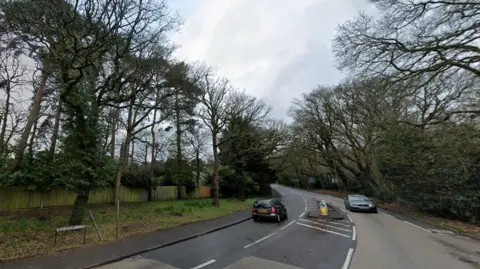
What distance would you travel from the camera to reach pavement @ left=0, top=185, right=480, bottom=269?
284 inches

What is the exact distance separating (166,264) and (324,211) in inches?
555

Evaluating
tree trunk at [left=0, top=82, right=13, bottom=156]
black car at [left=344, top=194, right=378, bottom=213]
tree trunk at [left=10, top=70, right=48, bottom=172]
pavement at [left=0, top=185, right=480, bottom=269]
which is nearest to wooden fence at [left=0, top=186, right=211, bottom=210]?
tree trunk at [left=10, top=70, right=48, bottom=172]

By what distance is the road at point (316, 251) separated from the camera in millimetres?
7223

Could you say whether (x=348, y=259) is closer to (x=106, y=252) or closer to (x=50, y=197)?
(x=106, y=252)

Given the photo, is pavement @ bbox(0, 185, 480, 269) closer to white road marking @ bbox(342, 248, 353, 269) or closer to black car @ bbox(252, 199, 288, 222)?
white road marking @ bbox(342, 248, 353, 269)

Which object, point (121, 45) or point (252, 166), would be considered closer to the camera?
point (121, 45)

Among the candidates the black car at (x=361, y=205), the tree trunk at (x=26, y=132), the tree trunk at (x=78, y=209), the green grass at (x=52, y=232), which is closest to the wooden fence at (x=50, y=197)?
the tree trunk at (x=78, y=209)

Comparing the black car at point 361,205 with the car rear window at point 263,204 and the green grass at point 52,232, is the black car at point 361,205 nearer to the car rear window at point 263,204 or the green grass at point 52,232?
the car rear window at point 263,204

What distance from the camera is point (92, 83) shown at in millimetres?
12594

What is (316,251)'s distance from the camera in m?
8.76

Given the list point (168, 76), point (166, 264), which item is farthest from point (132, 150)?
point (166, 264)

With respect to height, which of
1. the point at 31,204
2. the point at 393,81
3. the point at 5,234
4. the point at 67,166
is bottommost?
the point at 5,234

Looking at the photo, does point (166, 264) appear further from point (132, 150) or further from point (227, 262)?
point (132, 150)

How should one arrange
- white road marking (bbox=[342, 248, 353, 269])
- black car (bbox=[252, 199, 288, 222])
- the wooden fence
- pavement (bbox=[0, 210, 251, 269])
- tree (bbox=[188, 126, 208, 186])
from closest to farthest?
pavement (bbox=[0, 210, 251, 269])
white road marking (bbox=[342, 248, 353, 269])
the wooden fence
black car (bbox=[252, 199, 288, 222])
tree (bbox=[188, 126, 208, 186])
